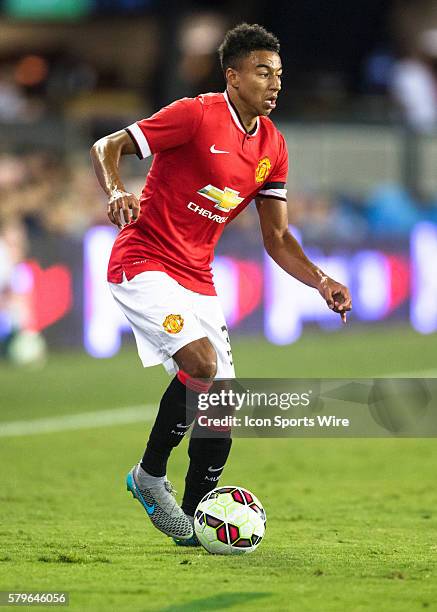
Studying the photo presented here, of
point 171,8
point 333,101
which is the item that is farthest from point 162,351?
point 333,101

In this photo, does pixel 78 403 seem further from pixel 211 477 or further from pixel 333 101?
pixel 333 101

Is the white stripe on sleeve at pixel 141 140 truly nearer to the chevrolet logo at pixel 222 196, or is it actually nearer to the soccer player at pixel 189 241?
the soccer player at pixel 189 241

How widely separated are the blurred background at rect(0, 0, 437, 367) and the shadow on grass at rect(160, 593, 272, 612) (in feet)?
29.1

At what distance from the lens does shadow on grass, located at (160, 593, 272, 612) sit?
4.57m

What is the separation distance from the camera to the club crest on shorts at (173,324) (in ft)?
19.1

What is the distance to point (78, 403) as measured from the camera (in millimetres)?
11391

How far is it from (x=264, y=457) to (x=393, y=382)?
111 inches

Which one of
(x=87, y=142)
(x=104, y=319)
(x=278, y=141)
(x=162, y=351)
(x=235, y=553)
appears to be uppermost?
(x=278, y=141)

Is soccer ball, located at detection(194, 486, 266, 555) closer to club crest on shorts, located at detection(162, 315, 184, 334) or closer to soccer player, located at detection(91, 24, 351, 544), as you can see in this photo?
soccer player, located at detection(91, 24, 351, 544)

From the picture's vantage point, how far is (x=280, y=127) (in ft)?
57.5

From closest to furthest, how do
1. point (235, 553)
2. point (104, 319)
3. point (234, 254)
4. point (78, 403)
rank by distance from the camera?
point (235, 553) → point (78, 403) → point (104, 319) → point (234, 254)

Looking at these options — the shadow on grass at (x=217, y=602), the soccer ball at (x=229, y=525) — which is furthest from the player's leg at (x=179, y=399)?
the shadow on grass at (x=217, y=602)

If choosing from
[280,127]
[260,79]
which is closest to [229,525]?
[260,79]

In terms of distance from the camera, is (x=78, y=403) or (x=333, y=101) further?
(x=333, y=101)
